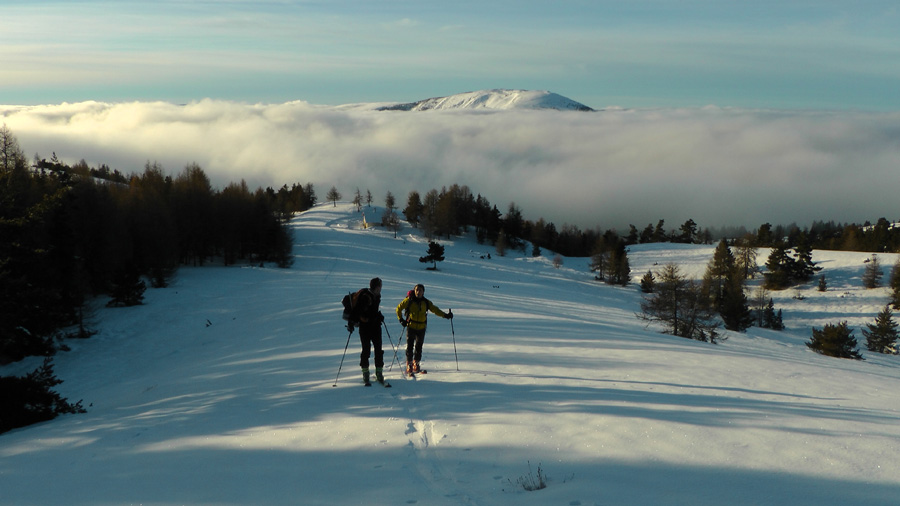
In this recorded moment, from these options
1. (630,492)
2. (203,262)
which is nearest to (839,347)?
(630,492)

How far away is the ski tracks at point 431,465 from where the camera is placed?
5789 millimetres

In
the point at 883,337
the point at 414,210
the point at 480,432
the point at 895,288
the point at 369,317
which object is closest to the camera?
the point at 480,432

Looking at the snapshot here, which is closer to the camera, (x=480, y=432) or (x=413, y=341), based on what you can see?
(x=480, y=432)

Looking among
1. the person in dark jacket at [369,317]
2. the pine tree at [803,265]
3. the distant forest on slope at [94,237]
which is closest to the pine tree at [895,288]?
the pine tree at [803,265]

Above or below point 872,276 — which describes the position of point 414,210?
above

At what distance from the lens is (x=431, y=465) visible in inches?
260

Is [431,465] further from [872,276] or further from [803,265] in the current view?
[803,265]

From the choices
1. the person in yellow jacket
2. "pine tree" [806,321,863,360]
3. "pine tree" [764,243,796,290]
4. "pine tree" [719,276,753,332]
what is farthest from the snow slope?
"pine tree" [764,243,796,290]

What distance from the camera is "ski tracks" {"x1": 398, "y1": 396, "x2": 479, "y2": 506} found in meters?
5.79

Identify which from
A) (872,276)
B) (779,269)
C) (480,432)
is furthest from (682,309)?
(872,276)

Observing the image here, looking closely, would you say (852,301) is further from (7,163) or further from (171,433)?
(7,163)

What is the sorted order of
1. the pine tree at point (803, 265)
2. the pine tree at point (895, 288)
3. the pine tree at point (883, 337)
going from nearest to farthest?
the pine tree at point (883, 337)
the pine tree at point (895, 288)
the pine tree at point (803, 265)

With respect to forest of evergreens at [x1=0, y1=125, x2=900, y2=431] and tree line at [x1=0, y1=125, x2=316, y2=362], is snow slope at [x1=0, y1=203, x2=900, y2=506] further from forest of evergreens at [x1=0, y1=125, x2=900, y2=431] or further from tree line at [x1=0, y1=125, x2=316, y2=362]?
tree line at [x1=0, y1=125, x2=316, y2=362]

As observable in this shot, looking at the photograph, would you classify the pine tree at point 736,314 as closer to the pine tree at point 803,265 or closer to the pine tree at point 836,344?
the pine tree at point 836,344
